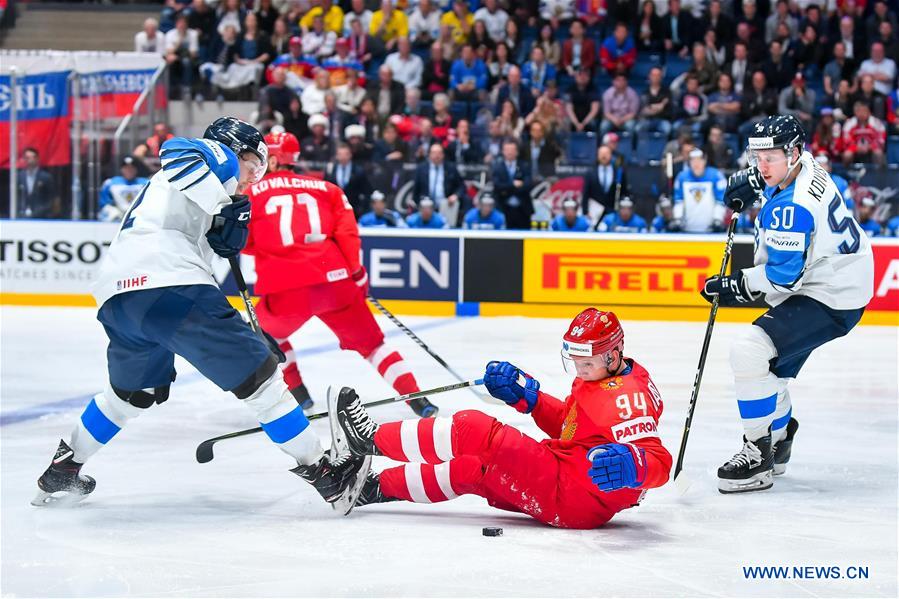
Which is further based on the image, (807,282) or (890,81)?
(890,81)

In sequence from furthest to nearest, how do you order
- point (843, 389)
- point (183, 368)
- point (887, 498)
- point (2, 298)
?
point (2, 298) → point (183, 368) → point (843, 389) → point (887, 498)

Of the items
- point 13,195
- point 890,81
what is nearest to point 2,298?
point 13,195

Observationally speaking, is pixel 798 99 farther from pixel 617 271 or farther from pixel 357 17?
pixel 357 17

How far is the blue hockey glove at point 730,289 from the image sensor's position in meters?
4.56

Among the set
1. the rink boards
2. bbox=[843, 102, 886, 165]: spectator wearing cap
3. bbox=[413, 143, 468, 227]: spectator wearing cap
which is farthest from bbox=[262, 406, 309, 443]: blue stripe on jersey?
bbox=[843, 102, 886, 165]: spectator wearing cap

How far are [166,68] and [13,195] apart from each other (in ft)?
9.05

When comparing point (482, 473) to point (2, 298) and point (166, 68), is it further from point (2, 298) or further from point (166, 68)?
point (166, 68)

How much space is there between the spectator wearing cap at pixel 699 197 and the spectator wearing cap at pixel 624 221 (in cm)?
30

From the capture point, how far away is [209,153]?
399 centimetres

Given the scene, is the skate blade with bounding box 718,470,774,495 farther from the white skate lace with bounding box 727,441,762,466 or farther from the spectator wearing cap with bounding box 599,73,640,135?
the spectator wearing cap with bounding box 599,73,640,135

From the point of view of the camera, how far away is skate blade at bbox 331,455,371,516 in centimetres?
403

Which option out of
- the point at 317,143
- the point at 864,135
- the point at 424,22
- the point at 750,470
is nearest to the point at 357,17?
the point at 424,22

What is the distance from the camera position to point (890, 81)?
41.3ft

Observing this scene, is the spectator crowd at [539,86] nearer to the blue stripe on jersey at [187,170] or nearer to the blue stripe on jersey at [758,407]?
the blue stripe on jersey at [758,407]
